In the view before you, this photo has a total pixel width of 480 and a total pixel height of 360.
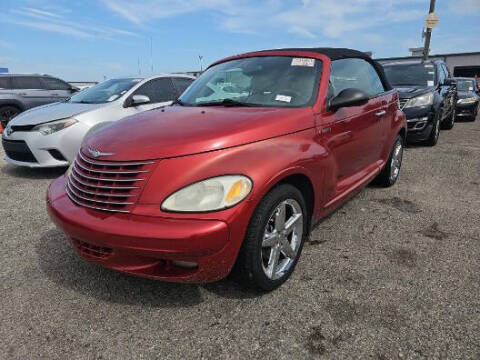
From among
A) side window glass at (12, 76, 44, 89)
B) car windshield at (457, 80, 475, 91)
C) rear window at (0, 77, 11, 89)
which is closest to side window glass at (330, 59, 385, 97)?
side window glass at (12, 76, 44, 89)

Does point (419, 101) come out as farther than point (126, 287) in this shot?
Yes

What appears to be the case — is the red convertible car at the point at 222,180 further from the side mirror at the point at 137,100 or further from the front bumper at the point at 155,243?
the side mirror at the point at 137,100

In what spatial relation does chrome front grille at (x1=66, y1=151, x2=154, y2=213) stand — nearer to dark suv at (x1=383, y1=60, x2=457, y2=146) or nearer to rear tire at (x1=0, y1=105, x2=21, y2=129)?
dark suv at (x1=383, y1=60, x2=457, y2=146)

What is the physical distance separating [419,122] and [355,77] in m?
4.07

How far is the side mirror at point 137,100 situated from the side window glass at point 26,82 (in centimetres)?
702

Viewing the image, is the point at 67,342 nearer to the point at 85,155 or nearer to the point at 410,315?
the point at 85,155

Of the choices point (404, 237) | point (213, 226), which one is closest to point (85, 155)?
point (213, 226)

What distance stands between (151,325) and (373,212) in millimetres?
2548

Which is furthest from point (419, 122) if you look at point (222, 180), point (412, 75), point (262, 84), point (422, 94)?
point (222, 180)

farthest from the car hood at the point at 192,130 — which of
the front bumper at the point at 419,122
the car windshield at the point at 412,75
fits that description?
the car windshield at the point at 412,75

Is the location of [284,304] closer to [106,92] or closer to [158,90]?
[158,90]

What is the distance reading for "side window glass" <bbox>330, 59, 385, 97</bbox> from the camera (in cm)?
308

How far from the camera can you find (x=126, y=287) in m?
2.47

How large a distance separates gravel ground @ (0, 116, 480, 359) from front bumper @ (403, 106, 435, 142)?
387cm
